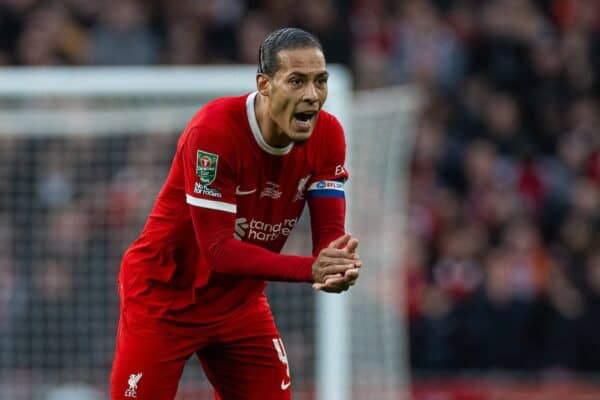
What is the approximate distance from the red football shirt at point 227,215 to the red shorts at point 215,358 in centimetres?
9

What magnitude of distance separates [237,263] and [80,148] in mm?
5107

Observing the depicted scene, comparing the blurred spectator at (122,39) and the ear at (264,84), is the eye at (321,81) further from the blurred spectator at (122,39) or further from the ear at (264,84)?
the blurred spectator at (122,39)

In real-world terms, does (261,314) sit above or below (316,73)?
below

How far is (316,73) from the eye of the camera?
5.30m

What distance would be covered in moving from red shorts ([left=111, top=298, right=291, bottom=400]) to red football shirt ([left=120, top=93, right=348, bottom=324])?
0.09 meters

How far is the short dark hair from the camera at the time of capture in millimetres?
5328

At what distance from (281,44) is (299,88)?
21 centimetres

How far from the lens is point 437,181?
13.4 m

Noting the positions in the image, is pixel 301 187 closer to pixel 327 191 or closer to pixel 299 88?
pixel 327 191

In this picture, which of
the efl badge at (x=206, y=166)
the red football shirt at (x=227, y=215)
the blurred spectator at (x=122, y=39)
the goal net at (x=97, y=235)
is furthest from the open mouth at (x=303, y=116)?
the blurred spectator at (x=122, y=39)

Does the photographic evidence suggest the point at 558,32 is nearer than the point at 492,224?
No

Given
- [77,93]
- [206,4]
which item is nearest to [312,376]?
[77,93]

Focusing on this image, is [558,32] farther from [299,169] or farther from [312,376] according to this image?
[299,169]

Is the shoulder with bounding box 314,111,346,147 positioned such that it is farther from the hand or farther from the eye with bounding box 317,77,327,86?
the hand
